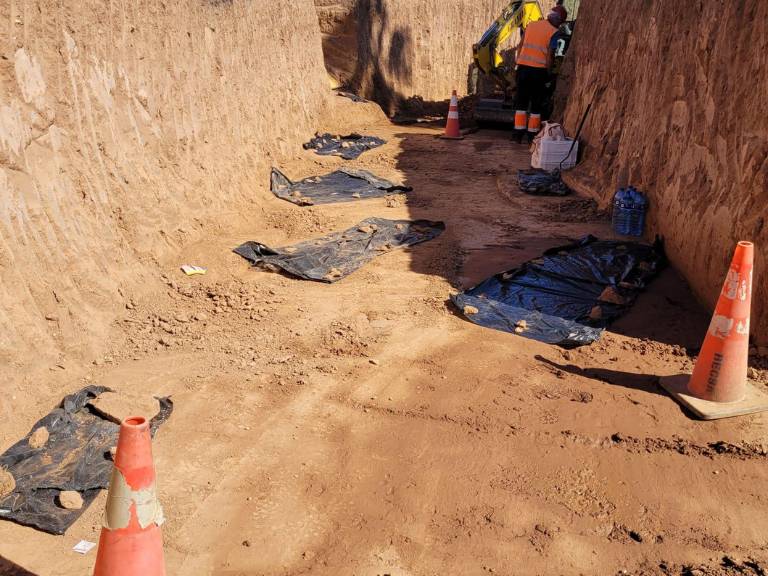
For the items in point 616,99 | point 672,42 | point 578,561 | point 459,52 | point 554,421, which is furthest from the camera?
→ point 459,52

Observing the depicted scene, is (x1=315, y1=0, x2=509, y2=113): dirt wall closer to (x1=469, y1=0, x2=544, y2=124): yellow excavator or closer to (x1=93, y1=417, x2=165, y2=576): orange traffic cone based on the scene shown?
(x1=469, y1=0, x2=544, y2=124): yellow excavator

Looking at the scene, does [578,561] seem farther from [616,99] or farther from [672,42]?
[616,99]

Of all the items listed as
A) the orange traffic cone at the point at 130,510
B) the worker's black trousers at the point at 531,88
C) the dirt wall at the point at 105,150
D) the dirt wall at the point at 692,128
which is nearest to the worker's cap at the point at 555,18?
the worker's black trousers at the point at 531,88

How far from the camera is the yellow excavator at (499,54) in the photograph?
13.6 meters

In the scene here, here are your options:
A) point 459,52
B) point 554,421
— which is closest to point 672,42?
point 554,421

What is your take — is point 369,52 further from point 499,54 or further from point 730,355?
point 730,355

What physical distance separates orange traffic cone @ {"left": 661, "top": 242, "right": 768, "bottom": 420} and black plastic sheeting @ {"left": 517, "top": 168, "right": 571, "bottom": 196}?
4896 millimetres

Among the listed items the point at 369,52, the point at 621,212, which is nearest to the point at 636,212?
the point at 621,212

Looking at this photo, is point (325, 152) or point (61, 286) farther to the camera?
point (325, 152)

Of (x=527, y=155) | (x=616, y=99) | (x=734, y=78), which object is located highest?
(x=734, y=78)

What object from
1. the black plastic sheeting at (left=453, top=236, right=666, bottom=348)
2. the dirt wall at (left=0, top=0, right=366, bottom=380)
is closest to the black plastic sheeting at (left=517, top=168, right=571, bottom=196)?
the black plastic sheeting at (left=453, top=236, right=666, bottom=348)

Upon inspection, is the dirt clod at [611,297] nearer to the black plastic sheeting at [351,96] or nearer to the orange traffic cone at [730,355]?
the orange traffic cone at [730,355]

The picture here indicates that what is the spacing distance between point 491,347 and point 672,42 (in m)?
3.92

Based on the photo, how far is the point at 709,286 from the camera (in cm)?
559
